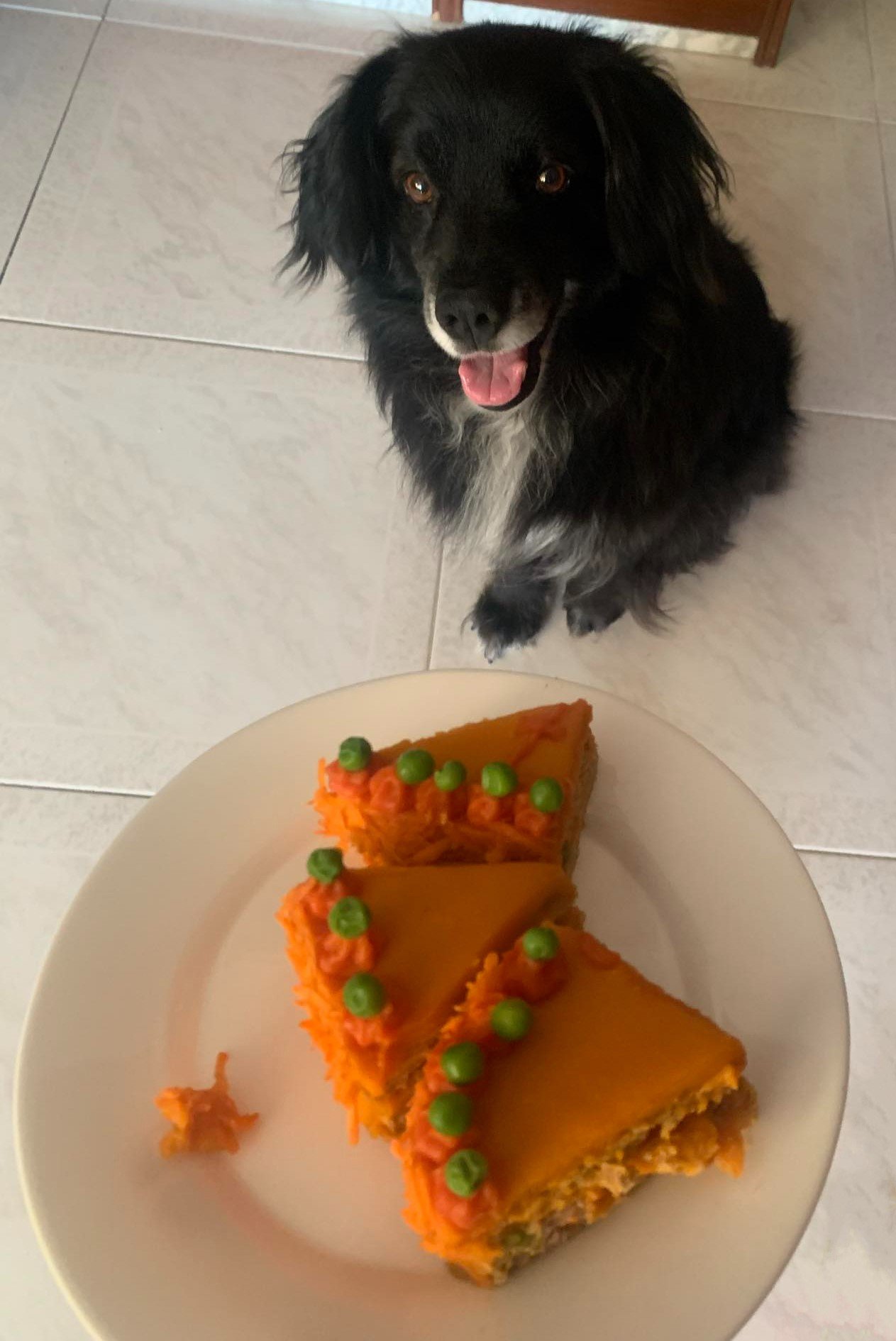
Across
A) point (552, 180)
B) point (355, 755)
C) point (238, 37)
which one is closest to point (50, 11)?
point (238, 37)

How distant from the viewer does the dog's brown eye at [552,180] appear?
99cm

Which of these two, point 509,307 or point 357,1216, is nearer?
point 357,1216

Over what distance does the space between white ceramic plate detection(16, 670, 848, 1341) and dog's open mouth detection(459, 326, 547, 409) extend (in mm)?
313

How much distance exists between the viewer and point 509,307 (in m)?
0.98

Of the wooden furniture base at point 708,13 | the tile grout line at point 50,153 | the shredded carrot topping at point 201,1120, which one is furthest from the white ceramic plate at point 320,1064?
the wooden furniture base at point 708,13

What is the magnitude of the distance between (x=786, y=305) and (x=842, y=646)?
26.6 inches

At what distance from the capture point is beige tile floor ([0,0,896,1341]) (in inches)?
52.4

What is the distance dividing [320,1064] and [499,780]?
0.29m

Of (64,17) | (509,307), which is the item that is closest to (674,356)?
(509,307)

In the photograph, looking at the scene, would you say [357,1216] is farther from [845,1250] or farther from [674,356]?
[674,356]

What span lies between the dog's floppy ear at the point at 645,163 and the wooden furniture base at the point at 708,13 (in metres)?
1.17

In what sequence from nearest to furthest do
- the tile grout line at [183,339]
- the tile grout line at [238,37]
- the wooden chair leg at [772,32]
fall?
the tile grout line at [183,339] < the wooden chair leg at [772,32] < the tile grout line at [238,37]

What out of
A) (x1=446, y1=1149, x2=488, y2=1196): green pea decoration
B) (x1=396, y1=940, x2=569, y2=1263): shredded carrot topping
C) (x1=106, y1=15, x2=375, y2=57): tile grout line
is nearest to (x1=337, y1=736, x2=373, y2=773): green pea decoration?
(x1=396, y1=940, x2=569, y2=1263): shredded carrot topping

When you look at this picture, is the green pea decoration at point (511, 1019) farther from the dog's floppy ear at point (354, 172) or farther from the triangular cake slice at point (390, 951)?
the dog's floppy ear at point (354, 172)
